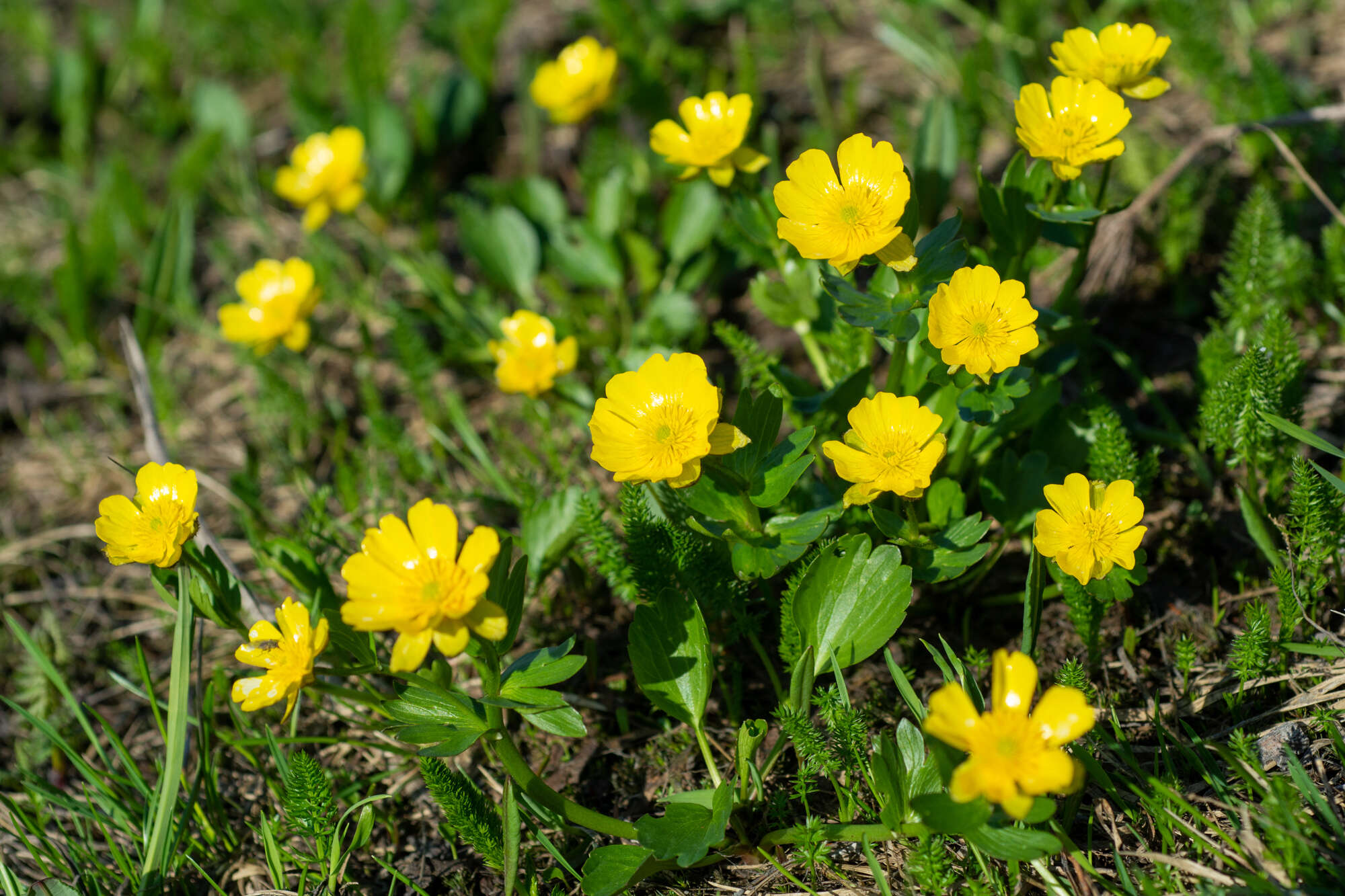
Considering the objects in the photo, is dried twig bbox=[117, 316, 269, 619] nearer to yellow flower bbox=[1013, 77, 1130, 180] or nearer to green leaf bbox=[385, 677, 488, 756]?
green leaf bbox=[385, 677, 488, 756]

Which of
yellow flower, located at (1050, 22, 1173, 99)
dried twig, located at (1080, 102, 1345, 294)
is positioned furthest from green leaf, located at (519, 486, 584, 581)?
dried twig, located at (1080, 102, 1345, 294)

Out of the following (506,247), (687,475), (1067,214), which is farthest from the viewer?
(506,247)

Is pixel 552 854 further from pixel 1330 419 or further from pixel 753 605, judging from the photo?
pixel 1330 419

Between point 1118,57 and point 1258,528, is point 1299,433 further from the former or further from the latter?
point 1118,57


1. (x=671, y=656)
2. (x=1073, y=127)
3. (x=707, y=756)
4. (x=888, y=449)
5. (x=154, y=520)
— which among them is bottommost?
A: (x=707, y=756)

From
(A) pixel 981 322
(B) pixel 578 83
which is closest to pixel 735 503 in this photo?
(A) pixel 981 322

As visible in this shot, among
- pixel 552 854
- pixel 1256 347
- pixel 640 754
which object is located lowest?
pixel 640 754

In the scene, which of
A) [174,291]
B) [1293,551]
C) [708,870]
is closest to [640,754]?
[708,870]
